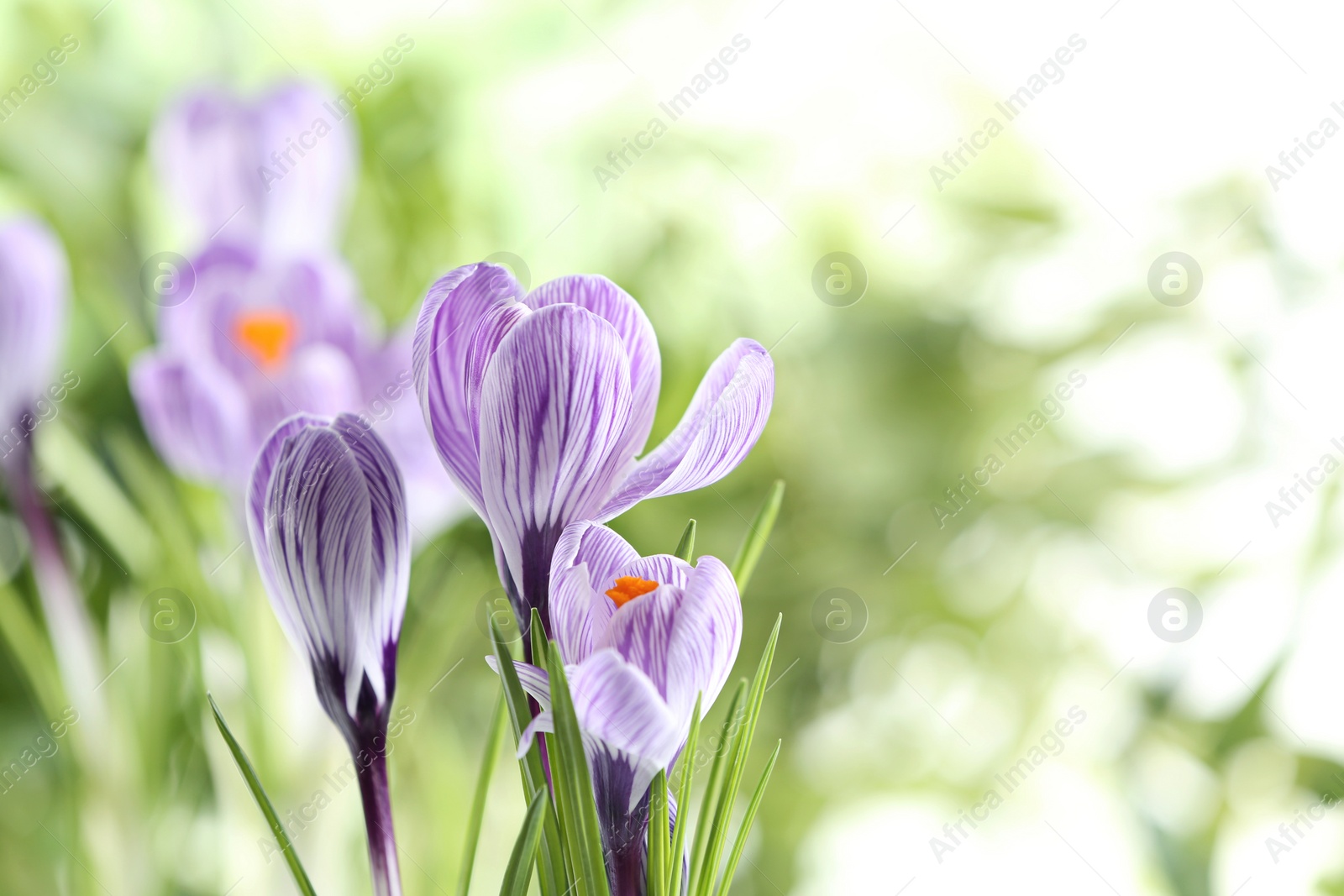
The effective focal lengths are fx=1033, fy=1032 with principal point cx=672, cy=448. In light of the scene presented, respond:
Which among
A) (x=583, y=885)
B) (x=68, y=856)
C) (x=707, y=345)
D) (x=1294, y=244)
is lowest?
(x=68, y=856)

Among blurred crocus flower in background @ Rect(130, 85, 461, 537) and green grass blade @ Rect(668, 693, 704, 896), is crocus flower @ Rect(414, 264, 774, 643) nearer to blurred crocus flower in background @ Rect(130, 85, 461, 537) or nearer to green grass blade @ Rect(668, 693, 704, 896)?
green grass blade @ Rect(668, 693, 704, 896)

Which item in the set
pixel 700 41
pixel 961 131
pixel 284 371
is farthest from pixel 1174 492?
pixel 284 371

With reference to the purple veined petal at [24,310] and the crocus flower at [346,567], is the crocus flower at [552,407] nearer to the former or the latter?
the crocus flower at [346,567]

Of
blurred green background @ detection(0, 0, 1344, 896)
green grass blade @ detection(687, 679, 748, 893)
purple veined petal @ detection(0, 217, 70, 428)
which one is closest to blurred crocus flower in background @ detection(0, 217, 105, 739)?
purple veined petal @ detection(0, 217, 70, 428)

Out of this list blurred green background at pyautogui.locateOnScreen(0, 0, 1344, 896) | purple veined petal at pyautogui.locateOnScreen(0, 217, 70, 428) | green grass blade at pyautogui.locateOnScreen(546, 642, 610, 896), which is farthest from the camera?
blurred green background at pyautogui.locateOnScreen(0, 0, 1344, 896)

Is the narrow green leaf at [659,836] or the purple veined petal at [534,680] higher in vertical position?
the purple veined petal at [534,680]

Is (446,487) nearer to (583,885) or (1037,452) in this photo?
(583,885)

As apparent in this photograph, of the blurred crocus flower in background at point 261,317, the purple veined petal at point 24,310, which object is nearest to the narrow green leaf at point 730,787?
the blurred crocus flower in background at point 261,317
